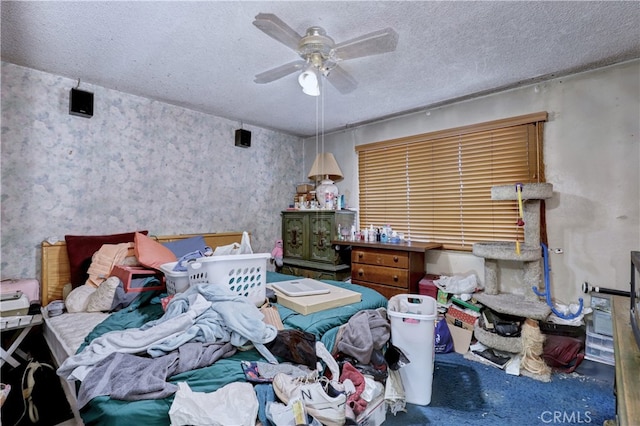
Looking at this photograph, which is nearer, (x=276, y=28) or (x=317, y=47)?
(x=276, y=28)

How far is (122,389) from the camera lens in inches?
39.5

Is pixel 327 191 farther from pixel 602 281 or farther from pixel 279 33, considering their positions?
pixel 602 281

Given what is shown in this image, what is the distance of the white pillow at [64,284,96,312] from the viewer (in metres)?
2.08

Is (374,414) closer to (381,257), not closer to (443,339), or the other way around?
(443,339)

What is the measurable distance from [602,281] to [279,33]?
2.99 meters

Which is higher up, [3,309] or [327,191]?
[327,191]

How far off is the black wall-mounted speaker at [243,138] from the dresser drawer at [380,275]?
2016 mm

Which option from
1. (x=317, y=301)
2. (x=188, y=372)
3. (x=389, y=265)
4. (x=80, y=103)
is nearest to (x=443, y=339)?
(x=389, y=265)

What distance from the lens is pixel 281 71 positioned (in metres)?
1.94

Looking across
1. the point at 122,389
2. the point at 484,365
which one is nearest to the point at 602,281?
the point at 484,365

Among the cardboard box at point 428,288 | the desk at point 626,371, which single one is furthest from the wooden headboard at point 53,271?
the desk at point 626,371

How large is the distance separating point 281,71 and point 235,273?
132cm

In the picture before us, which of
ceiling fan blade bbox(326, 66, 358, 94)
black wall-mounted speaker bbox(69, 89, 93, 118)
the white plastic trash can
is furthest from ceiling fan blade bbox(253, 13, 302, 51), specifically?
black wall-mounted speaker bbox(69, 89, 93, 118)

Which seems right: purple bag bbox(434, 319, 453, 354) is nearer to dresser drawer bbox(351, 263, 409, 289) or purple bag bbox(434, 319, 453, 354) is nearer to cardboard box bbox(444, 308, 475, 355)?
cardboard box bbox(444, 308, 475, 355)
